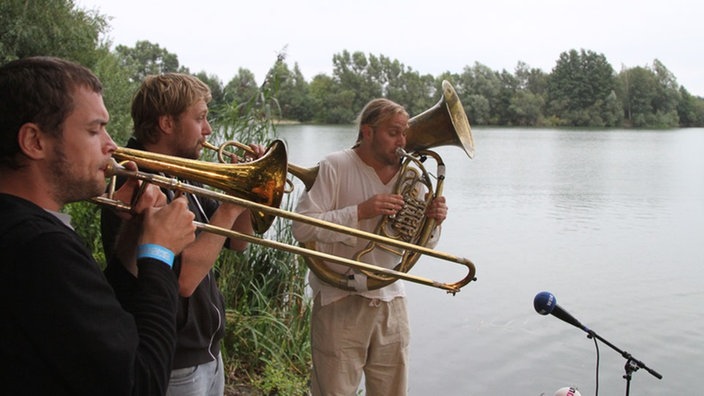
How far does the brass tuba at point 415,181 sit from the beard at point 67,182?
1.68 meters

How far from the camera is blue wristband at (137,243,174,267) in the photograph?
1.48 metres

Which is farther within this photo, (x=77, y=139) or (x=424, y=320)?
(x=424, y=320)

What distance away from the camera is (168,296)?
1438 millimetres

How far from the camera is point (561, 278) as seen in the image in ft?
25.1

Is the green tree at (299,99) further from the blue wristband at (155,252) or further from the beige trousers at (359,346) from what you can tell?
the blue wristband at (155,252)

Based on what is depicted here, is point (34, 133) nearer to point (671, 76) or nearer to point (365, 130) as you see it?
point (365, 130)

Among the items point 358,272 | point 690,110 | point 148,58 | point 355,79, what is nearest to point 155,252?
point 358,272

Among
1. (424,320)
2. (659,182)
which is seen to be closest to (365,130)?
(424,320)

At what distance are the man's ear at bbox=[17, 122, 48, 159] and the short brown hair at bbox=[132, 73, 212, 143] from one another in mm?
856

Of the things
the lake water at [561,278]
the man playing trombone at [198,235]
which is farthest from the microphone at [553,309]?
the lake water at [561,278]

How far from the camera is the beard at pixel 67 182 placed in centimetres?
135

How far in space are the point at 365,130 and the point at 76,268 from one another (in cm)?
212

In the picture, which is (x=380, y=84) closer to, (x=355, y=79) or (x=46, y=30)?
(x=355, y=79)

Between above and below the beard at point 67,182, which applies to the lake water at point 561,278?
below
